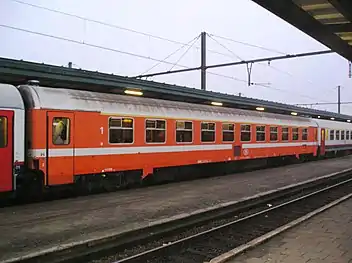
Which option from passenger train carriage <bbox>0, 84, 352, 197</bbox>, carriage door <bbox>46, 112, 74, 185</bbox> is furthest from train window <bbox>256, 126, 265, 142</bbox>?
carriage door <bbox>46, 112, 74, 185</bbox>

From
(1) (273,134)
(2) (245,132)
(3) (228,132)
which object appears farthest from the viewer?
(1) (273,134)

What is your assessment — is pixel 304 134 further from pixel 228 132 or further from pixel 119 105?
pixel 119 105

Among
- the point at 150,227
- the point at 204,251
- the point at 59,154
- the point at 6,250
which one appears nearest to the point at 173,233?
Answer: the point at 150,227

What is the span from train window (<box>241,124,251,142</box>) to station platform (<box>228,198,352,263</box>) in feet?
35.0

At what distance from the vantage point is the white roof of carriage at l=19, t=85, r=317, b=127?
11043 mm

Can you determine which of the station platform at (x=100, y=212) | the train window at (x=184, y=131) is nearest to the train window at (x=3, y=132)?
the station platform at (x=100, y=212)

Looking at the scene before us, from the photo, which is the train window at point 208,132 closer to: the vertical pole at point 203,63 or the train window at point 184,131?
the train window at point 184,131

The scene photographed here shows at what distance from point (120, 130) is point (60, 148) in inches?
96.2

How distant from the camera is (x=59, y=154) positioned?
1122 centimetres

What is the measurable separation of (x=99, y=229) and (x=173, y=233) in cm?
147

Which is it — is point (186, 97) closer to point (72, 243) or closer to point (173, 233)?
point (173, 233)

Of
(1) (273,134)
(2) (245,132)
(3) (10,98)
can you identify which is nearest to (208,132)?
(2) (245,132)

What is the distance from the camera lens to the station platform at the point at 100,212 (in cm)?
721

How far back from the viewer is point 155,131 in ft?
47.9
